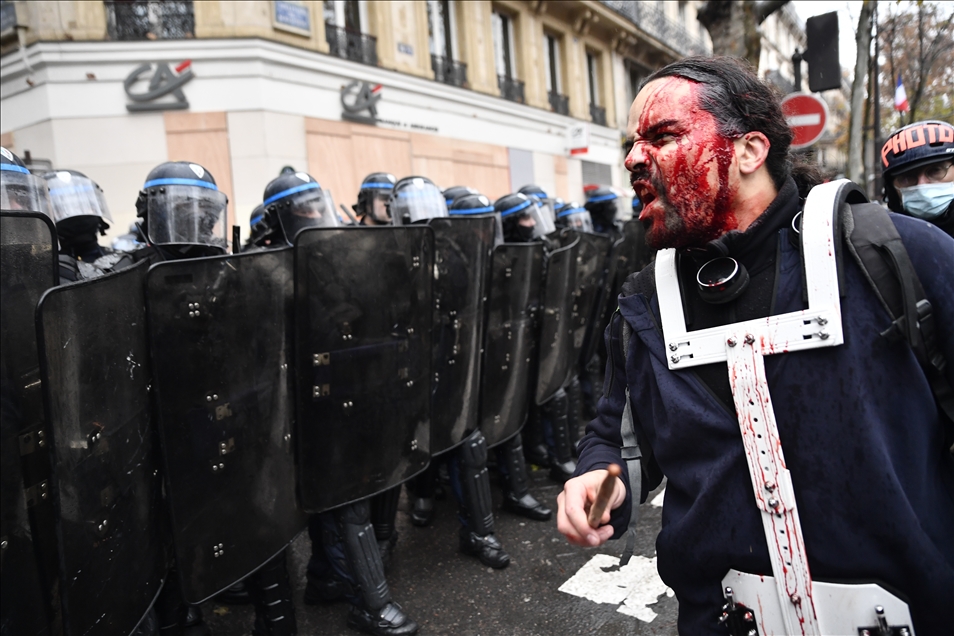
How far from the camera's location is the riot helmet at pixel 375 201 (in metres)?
4.90

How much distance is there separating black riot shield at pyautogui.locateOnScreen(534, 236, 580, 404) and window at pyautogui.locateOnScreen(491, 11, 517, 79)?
14752 mm

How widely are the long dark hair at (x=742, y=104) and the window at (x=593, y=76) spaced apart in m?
22.4

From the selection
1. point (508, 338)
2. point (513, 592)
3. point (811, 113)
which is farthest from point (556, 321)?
point (811, 113)

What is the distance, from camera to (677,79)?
1.35m

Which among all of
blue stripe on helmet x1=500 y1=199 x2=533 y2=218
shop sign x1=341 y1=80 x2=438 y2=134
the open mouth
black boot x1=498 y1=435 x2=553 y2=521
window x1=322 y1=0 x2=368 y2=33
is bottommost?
black boot x1=498 y1=435 x2=553 y2=521

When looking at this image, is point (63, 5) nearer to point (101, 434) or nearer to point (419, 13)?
point (419, 13)

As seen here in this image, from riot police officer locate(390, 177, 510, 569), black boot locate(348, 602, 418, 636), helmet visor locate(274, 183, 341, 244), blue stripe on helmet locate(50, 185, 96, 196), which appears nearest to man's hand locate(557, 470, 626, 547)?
black boot locate(348, 602, 418, 636)

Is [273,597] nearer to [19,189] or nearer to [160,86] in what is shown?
[19,189]

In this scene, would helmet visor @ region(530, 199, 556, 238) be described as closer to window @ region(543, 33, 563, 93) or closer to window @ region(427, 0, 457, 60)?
window @ region(427, 0, 457, 60)

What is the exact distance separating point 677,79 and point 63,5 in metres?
13.2

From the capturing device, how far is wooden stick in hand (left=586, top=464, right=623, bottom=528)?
3.59 feet

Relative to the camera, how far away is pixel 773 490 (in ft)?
3.84

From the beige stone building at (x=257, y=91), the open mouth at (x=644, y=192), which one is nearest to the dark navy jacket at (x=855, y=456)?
the open mouth at (x=644, y=192)

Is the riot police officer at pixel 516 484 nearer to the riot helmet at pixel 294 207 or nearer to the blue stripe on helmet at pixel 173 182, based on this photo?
the riot helmet at pixel 294 207
